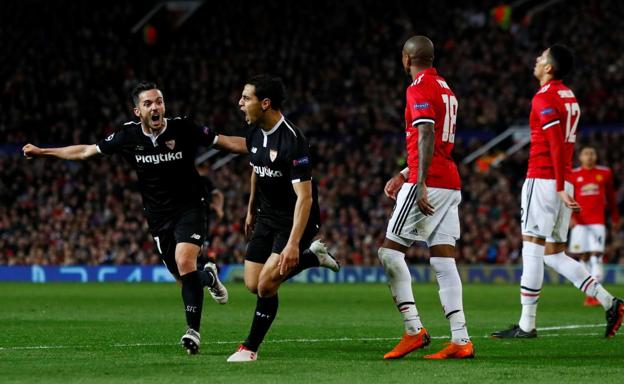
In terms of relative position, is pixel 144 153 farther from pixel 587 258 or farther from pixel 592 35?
pixel 592 35

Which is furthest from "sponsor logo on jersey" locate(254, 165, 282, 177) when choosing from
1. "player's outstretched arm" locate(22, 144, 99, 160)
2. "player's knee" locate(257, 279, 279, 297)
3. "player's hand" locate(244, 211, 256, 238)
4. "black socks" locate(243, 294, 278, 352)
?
"player's outstretched arm" locate(22, 144, 99, 160)

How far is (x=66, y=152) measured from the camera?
1023 centimetres

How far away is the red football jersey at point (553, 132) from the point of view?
1066cm

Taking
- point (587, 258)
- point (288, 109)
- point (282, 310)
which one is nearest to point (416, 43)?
point (282, 310)

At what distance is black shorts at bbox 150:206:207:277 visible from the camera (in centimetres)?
1003

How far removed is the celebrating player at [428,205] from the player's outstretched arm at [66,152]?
277 cm

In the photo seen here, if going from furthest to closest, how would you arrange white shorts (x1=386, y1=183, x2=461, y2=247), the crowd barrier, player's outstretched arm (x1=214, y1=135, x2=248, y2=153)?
1. the crowd barrier
2. player's outstretched arm (x1=214, y1=135, x2=248, y2=153)
3. white shorts (x1=386, y1=183, x2=461, y2=247)

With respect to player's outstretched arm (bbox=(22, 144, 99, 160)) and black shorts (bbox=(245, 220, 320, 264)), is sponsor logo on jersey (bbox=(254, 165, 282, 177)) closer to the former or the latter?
black shorts (bbox=(245, 220, 320, 264))

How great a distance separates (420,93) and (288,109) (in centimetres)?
2884

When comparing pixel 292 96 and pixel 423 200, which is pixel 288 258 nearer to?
pixel 423 200

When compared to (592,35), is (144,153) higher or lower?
lower

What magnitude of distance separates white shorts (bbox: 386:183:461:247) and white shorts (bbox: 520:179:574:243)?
2079mm

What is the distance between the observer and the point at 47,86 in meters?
38.2

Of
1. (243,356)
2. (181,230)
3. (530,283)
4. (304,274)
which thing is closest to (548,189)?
(530,283)
